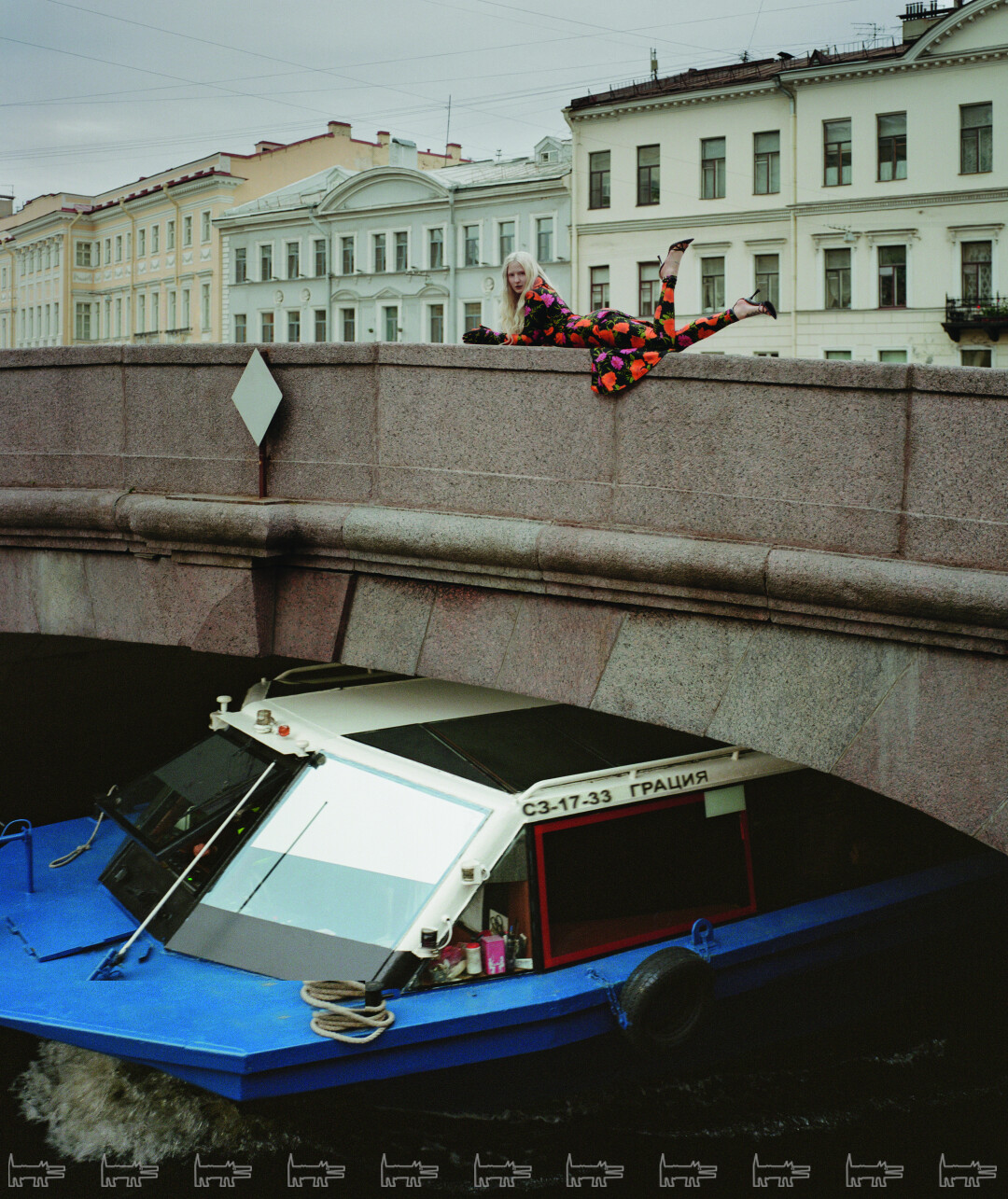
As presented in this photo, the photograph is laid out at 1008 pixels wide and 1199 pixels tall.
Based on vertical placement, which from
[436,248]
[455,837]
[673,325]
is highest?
[436,248]

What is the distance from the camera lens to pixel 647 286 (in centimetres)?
3766

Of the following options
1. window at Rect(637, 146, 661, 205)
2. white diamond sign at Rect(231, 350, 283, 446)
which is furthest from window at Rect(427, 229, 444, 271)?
white diamond sign at Rect(231, 350, 283, 446)

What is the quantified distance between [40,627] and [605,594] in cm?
360

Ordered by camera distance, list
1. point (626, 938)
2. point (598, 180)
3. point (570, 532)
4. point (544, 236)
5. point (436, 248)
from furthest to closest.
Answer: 1. point (436, 248)
2. point (544, 236)
3. point (598, 180)
4. point (626, 938)
5. point (570, 532)

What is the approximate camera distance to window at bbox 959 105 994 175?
3253 cm

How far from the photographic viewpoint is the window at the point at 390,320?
45188mm

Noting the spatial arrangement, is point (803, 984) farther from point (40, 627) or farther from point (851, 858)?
point (40, 627)

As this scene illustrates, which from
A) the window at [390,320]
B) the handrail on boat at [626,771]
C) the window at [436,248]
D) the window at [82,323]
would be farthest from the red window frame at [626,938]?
the window at [82,323]

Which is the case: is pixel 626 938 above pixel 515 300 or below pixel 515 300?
below

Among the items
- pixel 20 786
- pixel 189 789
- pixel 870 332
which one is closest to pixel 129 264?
pixel 870 332

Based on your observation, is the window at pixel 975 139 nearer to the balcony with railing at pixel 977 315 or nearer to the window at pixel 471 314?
the balcony with railing at pixel 977 315

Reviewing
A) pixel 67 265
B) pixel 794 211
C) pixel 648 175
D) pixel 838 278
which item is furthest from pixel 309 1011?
pixel 67 265

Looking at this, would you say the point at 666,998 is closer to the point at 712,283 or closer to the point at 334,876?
the point at 334,876

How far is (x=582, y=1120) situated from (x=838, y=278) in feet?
104
